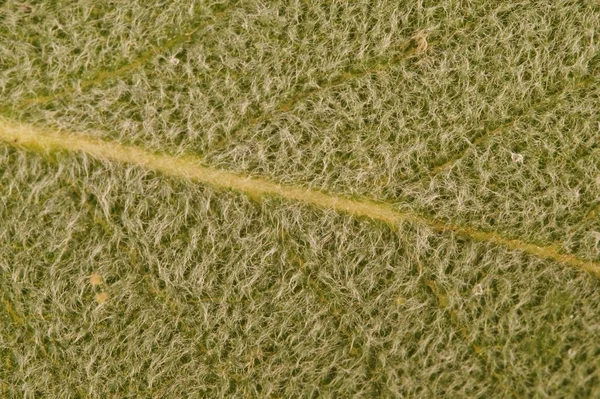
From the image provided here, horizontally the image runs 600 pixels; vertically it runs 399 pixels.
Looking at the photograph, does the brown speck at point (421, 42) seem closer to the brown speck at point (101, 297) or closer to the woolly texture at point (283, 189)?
the woolly texture at point (283, 189)

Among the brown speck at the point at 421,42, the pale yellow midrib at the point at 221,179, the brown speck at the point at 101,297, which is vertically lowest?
the brown speck at the point at 101,297

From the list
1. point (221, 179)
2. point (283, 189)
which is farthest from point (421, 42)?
point (221, 179)

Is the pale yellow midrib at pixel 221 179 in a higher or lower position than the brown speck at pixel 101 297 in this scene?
higher

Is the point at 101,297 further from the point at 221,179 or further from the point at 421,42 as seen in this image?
the point at 421,42

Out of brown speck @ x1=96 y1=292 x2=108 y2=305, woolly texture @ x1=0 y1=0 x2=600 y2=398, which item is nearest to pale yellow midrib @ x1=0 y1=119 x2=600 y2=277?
woolly texture @ x1=0 y1=0 x2=600 y2=398

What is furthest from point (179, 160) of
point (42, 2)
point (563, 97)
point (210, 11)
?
point (563, 97)

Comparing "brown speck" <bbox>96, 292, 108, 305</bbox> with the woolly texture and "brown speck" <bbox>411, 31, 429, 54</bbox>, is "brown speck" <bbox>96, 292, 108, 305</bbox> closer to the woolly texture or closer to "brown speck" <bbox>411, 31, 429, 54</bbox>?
the woolly texture

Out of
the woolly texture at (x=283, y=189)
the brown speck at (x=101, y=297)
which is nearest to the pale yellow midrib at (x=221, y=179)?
the woolly texture at (x=283, y=189)

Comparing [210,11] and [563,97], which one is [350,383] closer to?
[563,97]
